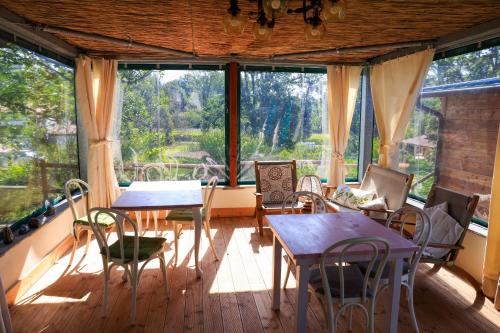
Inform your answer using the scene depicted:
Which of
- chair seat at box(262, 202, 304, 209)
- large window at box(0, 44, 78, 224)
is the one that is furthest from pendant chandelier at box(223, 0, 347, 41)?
chair seat at box(262, 202, 304, 209)

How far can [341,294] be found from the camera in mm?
1979

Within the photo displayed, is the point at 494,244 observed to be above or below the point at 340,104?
below

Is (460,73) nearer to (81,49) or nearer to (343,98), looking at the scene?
(343,98)

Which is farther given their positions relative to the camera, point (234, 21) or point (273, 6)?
point (234, 21)

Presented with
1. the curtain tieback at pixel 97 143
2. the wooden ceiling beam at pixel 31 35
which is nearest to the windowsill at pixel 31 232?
the curtain tieback at pixel 97 143

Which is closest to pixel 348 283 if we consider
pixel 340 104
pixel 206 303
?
pixel 206 303

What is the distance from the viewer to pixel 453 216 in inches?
122

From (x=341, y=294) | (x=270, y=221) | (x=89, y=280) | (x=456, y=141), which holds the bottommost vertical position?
(x=89, y=280)

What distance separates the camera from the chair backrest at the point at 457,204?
2.87m

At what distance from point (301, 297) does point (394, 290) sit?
57 cm

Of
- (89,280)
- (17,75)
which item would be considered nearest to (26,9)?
(17,75)

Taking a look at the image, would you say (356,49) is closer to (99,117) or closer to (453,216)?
(453,216)

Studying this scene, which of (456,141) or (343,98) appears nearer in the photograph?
(456,141)

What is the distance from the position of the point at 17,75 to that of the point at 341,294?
121 inches
